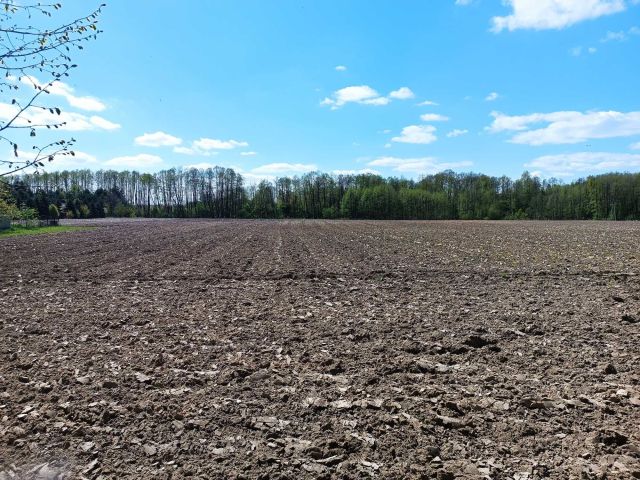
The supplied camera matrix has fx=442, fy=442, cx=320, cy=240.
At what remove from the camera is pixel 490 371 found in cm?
648

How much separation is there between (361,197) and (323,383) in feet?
435

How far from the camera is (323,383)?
6.14 m

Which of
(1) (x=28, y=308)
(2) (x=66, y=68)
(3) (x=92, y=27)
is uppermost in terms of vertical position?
(3) (x=92, y=27)

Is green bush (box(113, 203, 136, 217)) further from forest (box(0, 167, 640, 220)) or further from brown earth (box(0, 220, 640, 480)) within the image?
brown earth (box(0, 220, 640, 480))

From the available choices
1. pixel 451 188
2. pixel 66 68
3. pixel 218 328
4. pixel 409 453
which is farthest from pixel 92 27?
pixel 451 188

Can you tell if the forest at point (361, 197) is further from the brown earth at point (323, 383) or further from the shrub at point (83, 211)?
the brown earth at point (323, 383)

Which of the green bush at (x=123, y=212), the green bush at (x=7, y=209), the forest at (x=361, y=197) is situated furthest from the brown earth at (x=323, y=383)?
the green bush at (x=123, y=212)

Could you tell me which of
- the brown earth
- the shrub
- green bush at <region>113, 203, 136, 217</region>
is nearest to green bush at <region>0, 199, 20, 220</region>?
the brown earth

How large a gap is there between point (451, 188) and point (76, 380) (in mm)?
155547

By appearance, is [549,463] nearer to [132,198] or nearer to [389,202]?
[389,202]

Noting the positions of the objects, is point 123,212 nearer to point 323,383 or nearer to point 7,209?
point 7,209

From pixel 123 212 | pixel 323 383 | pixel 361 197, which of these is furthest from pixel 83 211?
pixel 323 383

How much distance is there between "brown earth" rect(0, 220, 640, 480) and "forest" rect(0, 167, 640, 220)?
112469 mm

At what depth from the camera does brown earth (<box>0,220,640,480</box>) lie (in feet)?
14.1
